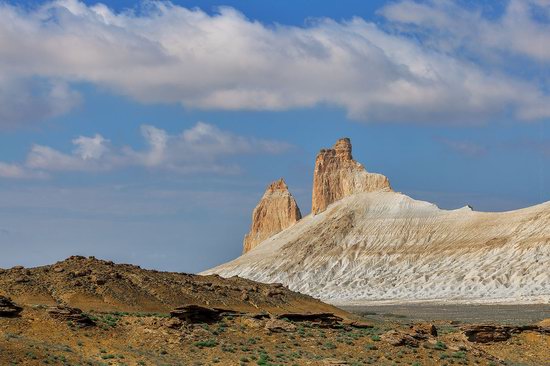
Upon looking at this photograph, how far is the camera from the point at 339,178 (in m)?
178

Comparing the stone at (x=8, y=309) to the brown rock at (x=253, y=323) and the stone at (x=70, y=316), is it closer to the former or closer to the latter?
the stone at (x=70, y=316)

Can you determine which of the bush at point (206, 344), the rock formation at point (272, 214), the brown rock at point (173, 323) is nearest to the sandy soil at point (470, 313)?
the brown rock at point (173, 323)

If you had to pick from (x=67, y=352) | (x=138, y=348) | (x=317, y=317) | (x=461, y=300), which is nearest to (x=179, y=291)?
(x=317, y=317)

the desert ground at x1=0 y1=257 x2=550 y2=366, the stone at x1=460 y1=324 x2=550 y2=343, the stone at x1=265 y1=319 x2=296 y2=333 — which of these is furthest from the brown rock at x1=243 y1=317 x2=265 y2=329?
the stone at x1=460 y1=324 x2=550 y2=343

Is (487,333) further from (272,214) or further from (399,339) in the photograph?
(272,214)

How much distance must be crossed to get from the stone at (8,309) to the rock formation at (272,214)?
138819 millimetres

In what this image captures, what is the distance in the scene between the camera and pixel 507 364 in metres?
39.2

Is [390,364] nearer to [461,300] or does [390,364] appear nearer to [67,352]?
[67,352]

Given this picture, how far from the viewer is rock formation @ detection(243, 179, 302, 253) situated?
178 m

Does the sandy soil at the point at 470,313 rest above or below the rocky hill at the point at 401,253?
below

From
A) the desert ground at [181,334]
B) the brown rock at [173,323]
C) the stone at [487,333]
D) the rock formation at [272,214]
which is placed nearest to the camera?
the desert ground at [181,334]

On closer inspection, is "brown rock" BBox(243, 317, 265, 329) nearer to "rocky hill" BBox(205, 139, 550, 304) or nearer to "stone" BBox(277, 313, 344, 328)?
"stone" BBox(277, 313, 344, 328)

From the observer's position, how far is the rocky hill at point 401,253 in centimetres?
11694

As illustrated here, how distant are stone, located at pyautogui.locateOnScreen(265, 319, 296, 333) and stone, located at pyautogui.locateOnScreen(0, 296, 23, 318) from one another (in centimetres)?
1053
